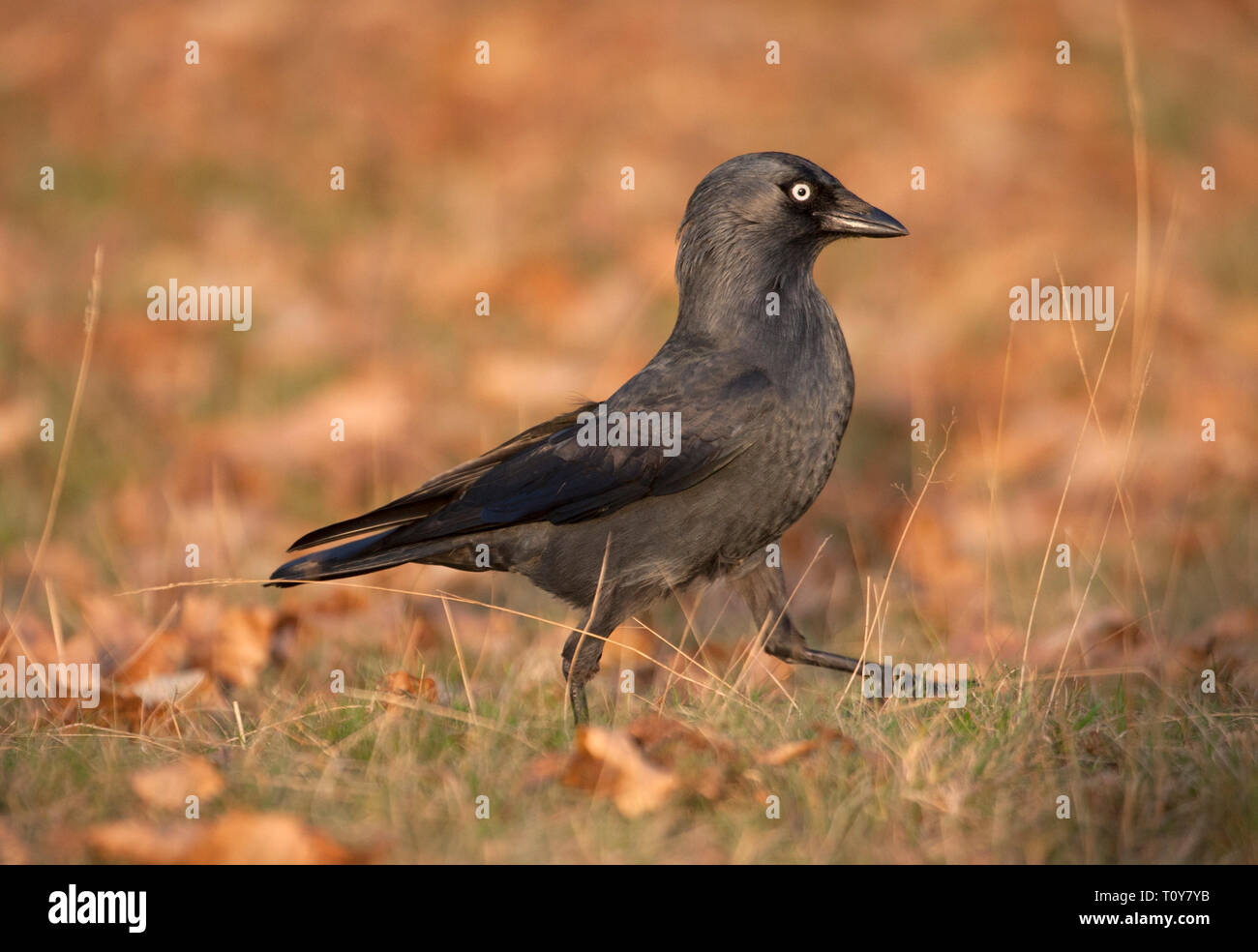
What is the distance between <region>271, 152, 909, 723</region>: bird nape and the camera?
3865 mm

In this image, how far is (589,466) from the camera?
402 cm

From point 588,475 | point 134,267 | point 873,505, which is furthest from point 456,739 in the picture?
point 134,267

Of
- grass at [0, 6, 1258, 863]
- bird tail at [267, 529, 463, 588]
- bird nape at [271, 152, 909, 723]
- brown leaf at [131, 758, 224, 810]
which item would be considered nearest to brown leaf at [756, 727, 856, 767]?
grass at [0, 6, 1258, 863]

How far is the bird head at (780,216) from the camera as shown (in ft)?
13.6

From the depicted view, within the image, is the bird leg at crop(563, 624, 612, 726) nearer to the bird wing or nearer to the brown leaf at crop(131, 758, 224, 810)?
the bird wing

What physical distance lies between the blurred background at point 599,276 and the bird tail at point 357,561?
2.15ft

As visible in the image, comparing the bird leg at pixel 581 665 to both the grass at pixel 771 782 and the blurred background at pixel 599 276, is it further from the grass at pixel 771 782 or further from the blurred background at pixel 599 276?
the blurred background at pixel 599 276

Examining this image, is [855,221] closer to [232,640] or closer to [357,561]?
[357,561]

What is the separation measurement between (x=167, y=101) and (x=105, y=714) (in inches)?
356

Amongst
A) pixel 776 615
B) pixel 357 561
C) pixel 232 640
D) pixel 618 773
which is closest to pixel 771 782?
pixel 618 773

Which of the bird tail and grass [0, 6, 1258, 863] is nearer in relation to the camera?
grass [0, 6, 1258, 863]

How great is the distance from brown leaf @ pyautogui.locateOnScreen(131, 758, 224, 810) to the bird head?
222cm

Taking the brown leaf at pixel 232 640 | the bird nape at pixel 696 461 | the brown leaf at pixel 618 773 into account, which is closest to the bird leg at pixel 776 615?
the bird nape at pixel 696 461

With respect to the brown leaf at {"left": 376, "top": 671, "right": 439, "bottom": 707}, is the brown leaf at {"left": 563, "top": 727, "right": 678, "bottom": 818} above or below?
below
